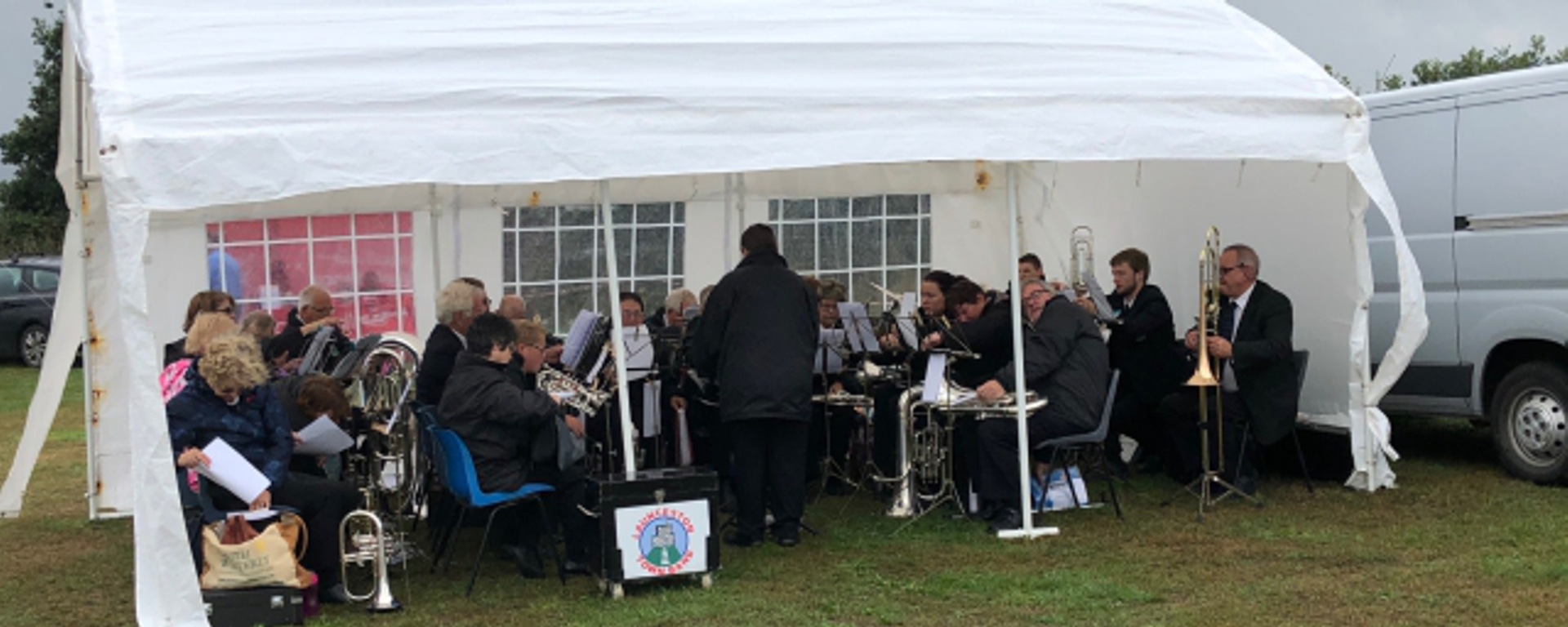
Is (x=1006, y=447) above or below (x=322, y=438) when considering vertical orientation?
below

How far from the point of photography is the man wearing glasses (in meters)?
8.23

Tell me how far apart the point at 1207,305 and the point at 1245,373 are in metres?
0.42

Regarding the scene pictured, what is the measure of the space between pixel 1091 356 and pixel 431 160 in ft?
10.6

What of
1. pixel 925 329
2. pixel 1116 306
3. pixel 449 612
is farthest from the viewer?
pixel 1116 306

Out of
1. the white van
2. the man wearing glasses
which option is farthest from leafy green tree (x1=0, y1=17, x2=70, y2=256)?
the white van

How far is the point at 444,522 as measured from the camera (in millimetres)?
7223

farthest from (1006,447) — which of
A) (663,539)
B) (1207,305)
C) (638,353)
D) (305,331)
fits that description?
(305,331)

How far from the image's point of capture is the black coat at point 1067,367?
7.62 metres

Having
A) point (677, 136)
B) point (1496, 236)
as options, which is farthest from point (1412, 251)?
point (677, 136)

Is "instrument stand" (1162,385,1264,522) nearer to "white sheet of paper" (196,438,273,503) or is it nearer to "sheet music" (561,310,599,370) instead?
"sheet music" (561,310,599,370)

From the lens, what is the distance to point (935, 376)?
780 cm

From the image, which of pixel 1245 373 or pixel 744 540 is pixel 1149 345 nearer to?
pixel 1245 373

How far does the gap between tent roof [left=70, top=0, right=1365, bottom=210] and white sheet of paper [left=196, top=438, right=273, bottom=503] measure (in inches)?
35.2

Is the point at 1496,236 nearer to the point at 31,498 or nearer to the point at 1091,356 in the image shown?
the point at 1091,356
